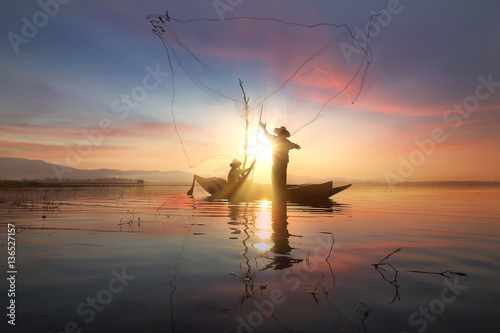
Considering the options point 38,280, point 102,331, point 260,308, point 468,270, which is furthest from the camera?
point 468,270

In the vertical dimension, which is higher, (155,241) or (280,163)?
(280,163)

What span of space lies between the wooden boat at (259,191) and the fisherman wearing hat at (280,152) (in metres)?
3.02

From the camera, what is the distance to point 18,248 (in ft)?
23.7

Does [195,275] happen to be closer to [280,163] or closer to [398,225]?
[398,225]

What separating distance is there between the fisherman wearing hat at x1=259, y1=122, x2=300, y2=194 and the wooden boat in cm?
302

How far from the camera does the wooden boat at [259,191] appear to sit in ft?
80.7

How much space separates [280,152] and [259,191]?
995 cm

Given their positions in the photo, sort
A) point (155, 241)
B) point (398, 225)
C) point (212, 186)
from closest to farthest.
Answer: point (155, 241) → point (398, 225) → point (212, 186)

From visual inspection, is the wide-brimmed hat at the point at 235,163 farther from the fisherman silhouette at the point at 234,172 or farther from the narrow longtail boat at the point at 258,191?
the narrow longtail boat at the point at 258,191

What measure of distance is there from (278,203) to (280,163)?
2881 millimetres

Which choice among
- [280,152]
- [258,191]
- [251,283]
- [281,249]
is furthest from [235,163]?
[251,283]

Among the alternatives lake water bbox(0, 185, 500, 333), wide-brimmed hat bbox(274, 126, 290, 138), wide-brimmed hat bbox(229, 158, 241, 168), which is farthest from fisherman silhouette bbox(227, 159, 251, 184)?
lake water bbox(0, 185, 500, 333)

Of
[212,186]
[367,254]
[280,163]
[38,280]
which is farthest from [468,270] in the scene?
[212,186]

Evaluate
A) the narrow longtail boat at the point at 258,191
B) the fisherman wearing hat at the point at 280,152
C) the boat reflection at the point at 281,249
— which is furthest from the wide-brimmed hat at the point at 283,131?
the boat reflection at the point at 281,249
